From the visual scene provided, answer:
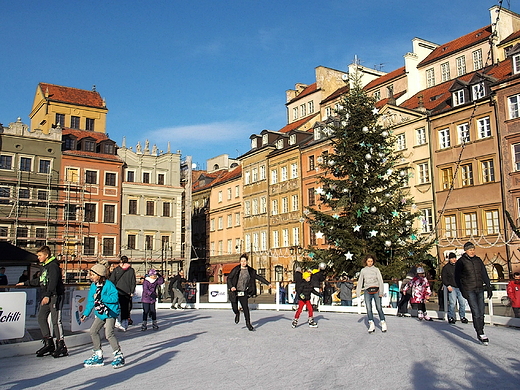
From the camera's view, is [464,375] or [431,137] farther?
[431,137]

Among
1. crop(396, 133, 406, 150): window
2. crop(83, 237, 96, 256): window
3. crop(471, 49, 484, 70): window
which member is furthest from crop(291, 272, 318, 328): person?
crop(83, 237, 96, 256): window

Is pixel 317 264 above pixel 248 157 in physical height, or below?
below

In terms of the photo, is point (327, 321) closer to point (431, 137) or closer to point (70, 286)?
point (70, 286)

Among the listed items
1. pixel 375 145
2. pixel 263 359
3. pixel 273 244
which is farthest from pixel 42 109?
pixel 263 359

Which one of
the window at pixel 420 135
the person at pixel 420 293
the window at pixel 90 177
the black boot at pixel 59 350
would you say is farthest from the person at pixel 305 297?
the window at pixel 90 177

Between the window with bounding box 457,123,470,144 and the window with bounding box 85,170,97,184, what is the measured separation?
33.5 meters

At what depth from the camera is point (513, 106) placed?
3484 cm

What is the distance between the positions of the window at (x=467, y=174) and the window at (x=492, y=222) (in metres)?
2.40

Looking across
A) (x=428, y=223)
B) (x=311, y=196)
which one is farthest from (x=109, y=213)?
(x=428, y=223)

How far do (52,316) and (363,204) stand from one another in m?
17.3

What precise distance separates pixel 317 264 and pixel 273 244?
27.4 metres

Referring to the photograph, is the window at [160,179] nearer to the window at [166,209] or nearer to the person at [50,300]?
the window at [166,209]

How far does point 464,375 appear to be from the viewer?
849 centimetres

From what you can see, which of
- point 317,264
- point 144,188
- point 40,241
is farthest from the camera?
point 144,188
